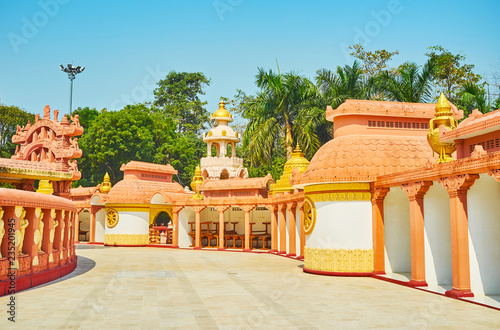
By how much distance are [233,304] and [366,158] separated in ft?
25.0

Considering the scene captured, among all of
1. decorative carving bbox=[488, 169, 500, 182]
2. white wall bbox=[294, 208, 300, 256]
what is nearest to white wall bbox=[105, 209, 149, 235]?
white wall bbox=[294, 208, 300, 256]

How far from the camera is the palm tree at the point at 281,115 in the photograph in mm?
32062

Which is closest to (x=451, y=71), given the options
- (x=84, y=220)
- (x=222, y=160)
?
(x=222, y=160)

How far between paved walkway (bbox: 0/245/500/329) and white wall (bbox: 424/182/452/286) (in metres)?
0.91

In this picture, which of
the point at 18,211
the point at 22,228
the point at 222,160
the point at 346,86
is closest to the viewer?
the point at 18,211

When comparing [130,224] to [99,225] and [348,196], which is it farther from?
[348,196]

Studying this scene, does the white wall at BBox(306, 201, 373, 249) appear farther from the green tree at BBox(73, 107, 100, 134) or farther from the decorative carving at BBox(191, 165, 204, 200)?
the green tree at BBox(73, 107, 100, 134)

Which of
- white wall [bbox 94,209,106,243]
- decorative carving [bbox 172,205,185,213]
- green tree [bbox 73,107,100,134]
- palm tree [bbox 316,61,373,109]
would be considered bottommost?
white wall [bbox 94,209,106,243]

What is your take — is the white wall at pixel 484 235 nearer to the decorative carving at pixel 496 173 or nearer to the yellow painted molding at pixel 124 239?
the decorative carving at pixel 496 173

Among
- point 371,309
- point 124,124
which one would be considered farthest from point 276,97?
point 371,309

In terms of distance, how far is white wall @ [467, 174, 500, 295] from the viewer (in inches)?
440

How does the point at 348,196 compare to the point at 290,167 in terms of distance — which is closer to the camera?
the point at 348,196

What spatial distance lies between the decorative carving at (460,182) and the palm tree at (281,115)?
64.7 ft

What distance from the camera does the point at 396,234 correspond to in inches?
629
